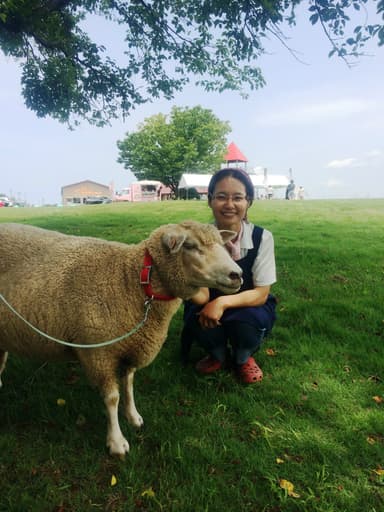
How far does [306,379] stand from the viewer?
3330 mm

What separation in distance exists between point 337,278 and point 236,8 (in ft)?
17.4

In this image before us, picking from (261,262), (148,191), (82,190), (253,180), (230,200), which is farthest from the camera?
(82,190)

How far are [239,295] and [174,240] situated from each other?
1.03 m

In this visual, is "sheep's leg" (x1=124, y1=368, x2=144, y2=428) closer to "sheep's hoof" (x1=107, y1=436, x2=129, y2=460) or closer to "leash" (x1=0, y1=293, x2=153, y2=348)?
"sheep's hoof" (x1=107, y1=436, x2=129, y2=460)

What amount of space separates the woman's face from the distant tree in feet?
132

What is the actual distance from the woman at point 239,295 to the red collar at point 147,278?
58cm

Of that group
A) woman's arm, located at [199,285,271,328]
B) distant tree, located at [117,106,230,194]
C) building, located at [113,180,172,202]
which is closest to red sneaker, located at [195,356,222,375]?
woman's arm, located at [199,285,271,328]

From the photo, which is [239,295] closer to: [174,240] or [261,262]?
[261,262]

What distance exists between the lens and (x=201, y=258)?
7.64ft

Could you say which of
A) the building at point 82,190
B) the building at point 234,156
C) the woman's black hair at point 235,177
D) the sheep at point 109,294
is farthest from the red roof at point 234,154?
the sheep at point 109,294

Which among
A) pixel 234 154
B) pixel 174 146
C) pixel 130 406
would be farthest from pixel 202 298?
pixel 234 154

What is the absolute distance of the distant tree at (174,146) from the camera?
140ft

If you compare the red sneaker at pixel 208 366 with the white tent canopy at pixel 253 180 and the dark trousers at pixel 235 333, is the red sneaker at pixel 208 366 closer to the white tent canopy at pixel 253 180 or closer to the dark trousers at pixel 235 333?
the dark trousers at pixel 235 333

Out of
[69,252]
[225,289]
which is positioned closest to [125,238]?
[69,252]
